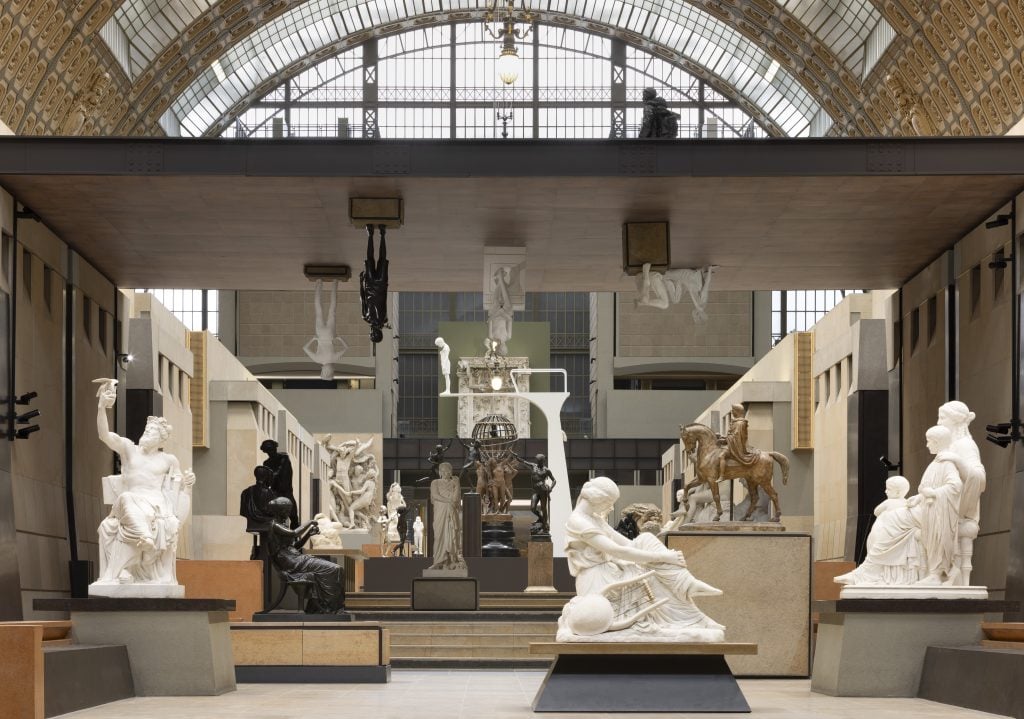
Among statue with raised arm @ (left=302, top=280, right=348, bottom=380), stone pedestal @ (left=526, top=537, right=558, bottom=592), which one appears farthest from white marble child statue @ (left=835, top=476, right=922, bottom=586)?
stone pedestal @ (left=526, top=537, right=558, bottom=592)

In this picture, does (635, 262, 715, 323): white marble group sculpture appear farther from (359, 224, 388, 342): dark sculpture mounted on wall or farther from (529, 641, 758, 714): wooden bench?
(529, 641, 758, 714): wooden bench

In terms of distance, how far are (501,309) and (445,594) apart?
5.02 metres

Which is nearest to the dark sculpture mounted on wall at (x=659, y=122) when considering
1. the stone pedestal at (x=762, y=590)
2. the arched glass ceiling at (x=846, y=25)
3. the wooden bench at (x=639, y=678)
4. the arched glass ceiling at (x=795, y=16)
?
the stone pedestal at (x=762, y=590)

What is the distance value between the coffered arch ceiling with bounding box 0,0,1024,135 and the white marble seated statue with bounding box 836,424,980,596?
46.8 feet

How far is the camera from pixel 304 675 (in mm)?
17359

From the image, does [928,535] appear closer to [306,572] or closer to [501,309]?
[306,572]

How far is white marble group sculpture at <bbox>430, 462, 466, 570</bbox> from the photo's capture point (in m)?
27.7

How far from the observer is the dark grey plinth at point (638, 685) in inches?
462

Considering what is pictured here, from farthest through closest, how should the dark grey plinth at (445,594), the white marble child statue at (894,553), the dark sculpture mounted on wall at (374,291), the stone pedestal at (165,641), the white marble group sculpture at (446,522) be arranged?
the white marble group sculpture at (446,522), the dark grey plinth at (445,594), the dark sculpture mounted on wall at (374,291), the white marble child statue at (894,553), the stone pedestal at (165,641)

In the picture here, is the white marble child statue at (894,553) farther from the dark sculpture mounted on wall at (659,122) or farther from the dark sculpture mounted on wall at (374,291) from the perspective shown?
the dark sculpture mounted on wall at (374,291)

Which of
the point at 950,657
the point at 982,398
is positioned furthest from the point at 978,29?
the point at 950,657

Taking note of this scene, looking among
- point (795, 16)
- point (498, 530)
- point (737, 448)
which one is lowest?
point (498, 530)

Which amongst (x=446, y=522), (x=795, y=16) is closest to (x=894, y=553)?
(x=446, y=522)

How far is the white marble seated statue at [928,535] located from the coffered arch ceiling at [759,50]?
14256 millimetres
